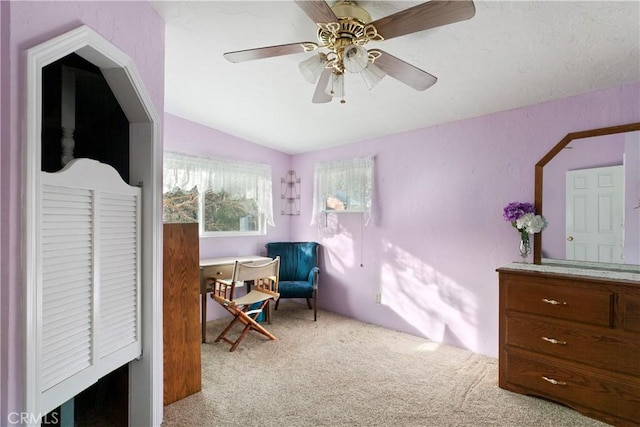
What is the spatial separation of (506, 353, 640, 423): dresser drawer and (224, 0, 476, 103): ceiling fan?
6.49 feet

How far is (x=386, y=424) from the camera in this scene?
1947 millimetres

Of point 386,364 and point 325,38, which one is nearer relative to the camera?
point 325,38

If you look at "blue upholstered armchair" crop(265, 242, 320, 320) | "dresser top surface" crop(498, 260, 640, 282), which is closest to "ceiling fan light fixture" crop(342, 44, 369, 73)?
"dresser top surface" crop(498, 260, 640, 282)

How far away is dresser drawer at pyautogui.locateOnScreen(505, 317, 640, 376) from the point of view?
1.88 metres

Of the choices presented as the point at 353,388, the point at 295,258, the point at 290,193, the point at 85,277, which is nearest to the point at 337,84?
the point at 85,277

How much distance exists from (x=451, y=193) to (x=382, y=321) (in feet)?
5.30

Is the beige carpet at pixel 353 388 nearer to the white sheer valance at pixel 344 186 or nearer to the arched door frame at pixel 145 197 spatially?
the arched door frame at pixel 145 197

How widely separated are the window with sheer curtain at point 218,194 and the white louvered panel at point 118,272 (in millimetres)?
1905

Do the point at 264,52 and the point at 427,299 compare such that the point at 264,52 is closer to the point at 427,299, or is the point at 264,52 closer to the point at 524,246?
the point at 524,246

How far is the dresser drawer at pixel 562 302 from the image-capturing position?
1.96 meters

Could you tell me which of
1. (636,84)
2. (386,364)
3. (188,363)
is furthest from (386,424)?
(636,84)

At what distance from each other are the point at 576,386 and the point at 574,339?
0.94ft

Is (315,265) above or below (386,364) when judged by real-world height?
above

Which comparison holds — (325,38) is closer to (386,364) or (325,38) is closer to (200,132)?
(386,364)
